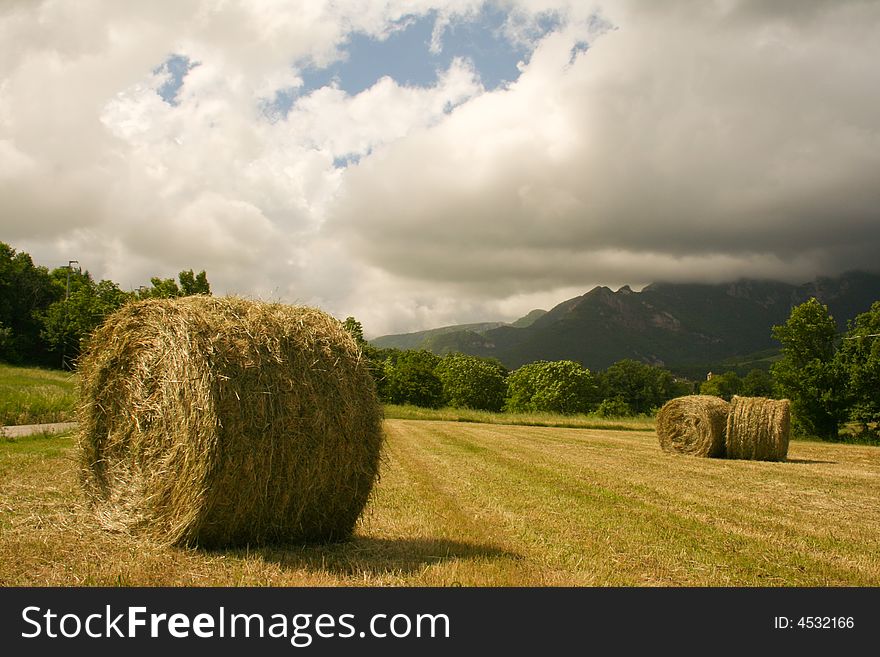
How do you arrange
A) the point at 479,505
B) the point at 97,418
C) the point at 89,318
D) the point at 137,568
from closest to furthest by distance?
the point at 137,568
the point at 97,418
the point at 479,505
the point at 89,318

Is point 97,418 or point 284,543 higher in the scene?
point 97,418

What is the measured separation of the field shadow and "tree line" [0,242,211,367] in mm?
49753

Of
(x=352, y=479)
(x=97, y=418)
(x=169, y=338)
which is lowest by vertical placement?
(x=352, y=479)

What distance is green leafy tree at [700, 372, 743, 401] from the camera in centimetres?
11557

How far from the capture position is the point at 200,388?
595 cm

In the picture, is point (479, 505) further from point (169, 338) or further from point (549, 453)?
point (549, 453)

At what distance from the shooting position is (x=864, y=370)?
33812 millimetres

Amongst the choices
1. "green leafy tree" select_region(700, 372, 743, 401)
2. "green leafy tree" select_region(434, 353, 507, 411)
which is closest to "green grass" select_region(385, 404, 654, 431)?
"green leafy tree" select_region(434, 353, 507, 411)

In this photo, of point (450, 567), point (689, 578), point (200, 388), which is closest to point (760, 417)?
point (689, 578)

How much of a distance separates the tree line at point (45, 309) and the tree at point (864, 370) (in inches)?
1868

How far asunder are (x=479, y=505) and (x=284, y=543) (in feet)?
11.2

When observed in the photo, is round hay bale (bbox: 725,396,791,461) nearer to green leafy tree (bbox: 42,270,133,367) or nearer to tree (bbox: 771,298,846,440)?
tree (bbox: 771,298,846,440)

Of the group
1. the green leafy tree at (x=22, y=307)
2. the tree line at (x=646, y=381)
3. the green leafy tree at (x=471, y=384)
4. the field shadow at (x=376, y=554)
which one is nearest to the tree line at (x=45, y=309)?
the green leafy tree at (x=22, y=307)

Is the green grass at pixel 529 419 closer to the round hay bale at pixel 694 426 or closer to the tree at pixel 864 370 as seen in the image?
the tree at pixel 864 370
